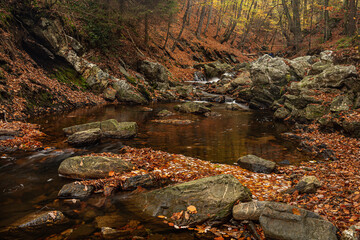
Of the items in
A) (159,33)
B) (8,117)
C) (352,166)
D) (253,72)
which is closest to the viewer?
(352,166)

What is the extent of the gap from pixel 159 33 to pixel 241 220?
3016 cm

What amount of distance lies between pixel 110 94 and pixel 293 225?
52.3 ft

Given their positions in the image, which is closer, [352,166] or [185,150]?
[352,166]

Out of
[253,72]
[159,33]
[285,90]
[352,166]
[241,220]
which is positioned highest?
[159,33]

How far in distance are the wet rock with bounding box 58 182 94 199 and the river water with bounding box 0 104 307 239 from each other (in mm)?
193

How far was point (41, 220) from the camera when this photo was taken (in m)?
3.82

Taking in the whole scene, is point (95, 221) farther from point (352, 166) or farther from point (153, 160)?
point (352, 166)

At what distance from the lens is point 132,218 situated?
410 cm

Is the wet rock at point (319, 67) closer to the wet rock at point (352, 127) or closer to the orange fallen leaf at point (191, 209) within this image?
the wet rock at point (352, 127)

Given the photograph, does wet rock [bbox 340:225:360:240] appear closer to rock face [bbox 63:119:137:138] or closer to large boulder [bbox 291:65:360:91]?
rock face [bbox 63:119:137:138]

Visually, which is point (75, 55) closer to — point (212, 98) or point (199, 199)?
point (212, 98)

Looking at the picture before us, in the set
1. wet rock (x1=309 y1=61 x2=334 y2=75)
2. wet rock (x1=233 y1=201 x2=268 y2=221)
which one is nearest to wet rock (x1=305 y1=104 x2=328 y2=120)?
wet rock (x1=309 y1=61 x2=334 y2=75)

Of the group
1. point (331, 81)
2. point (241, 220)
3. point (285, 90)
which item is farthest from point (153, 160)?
point (285, 90)

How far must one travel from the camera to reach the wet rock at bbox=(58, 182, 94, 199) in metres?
4.77
